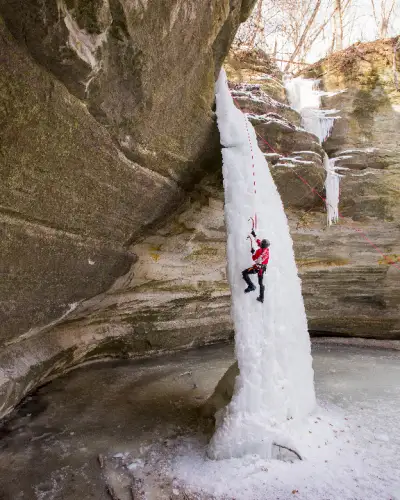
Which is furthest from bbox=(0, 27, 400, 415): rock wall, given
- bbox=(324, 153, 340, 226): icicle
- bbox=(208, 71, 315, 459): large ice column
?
bbox=(208, 71, 315, 459): large ice column

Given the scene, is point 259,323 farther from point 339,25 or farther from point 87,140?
point 339,25

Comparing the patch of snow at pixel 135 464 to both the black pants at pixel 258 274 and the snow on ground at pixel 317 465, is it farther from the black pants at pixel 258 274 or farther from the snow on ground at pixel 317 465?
Result: the black pants at pixel 258 274

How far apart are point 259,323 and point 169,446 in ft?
6.09

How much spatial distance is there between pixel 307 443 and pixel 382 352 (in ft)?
19.3

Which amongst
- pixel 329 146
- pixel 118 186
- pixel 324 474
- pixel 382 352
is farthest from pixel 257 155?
pixel 382 352

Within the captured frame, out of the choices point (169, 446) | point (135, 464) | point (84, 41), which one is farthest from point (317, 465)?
point (84, 41)

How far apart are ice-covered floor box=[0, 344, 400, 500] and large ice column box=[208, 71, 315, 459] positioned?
30 centimetres

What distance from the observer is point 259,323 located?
5.25 meters

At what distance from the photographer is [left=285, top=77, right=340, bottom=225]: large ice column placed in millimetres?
8797

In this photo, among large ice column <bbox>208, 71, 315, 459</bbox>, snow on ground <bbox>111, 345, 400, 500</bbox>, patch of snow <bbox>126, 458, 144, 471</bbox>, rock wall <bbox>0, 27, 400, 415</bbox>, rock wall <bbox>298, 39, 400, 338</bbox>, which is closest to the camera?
rock wall <bbox>0, 27, 400, 415</bbox>

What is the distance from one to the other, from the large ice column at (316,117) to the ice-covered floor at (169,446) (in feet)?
12.2

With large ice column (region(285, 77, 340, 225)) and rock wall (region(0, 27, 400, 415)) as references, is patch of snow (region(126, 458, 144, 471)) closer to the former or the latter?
rock wall (region(0, 27, 400, 415))

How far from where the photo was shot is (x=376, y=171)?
9023mm

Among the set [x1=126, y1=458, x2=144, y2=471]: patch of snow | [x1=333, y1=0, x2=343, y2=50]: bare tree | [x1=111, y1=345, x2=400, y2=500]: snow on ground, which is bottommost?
[x1=111, y1=345, x2=400, y2=500]: snow on ground
